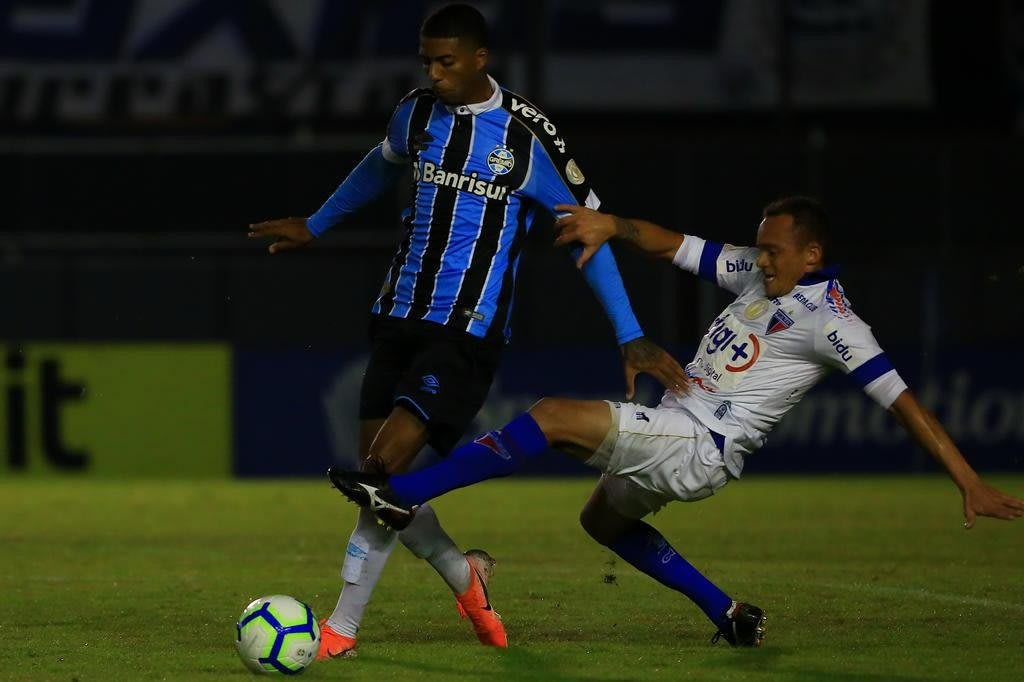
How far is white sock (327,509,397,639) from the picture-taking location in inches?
246

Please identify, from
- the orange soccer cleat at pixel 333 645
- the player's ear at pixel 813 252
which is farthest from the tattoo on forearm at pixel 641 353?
the orange soccer cleat at pixel 333 645

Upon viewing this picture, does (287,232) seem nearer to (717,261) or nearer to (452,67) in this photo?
(452,67)

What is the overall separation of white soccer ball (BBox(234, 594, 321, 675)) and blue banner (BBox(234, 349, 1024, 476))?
9.28 metres

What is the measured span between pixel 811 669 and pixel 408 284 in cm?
192

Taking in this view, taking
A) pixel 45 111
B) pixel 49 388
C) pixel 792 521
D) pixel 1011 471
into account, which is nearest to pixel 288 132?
pixel 45 111

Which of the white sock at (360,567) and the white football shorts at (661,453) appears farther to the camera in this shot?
the white sock at (360,567)

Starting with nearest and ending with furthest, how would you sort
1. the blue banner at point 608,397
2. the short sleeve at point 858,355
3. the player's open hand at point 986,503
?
the player's open hand at point 986,503, the short sleeve at point 858,355, the blue banner at point 608,397

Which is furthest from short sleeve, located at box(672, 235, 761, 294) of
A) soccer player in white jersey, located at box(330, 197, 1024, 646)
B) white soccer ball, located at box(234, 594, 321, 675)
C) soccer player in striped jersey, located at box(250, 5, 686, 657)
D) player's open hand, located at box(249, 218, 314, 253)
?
white soccer ball, located at box(234, 594, 321, 675)

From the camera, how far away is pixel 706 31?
23.3m

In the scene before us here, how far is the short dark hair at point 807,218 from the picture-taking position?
639 cm

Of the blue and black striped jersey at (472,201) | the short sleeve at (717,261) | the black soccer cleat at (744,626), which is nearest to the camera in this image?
the blue and black striped jersey at (472,201)

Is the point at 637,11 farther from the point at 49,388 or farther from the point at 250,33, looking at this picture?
the point at 49,388

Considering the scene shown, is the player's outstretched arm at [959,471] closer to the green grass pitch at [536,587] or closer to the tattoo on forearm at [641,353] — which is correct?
the green grass pitch at [536,587]

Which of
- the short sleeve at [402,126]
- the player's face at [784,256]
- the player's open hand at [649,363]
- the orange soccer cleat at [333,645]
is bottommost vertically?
the orange soccer cleat at [333,645]
